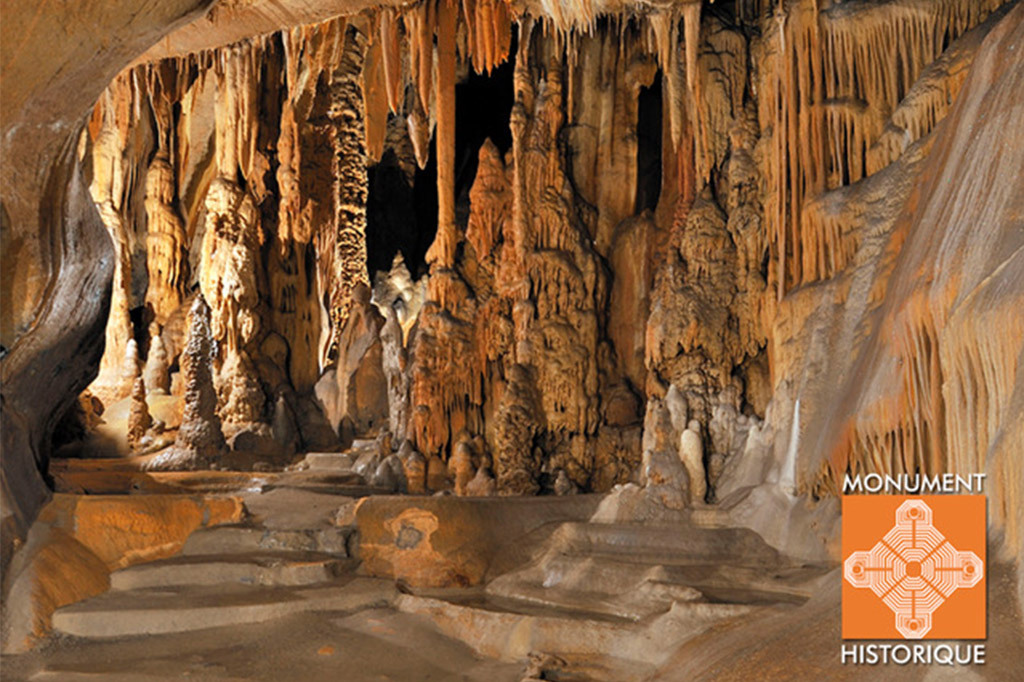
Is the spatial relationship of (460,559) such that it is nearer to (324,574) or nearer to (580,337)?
(324,574)

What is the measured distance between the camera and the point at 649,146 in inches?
575

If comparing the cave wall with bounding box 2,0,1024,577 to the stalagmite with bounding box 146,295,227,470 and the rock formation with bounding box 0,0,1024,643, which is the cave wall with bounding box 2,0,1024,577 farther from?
the stalagmite with bounding box 146,295,227,470

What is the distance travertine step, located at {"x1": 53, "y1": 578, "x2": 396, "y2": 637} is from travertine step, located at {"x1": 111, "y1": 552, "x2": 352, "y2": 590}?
0.38ft

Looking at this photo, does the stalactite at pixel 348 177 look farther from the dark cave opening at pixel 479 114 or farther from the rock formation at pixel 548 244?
the dark cave opening at pixel 479 114

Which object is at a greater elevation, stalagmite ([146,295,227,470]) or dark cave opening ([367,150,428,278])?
dark cave opening ([367,150,428,278])

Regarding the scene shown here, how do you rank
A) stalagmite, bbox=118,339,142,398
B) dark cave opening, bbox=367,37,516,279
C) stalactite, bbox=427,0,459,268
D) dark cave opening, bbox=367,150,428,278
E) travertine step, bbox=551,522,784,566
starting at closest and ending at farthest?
travertine step, bbox=551,522,784,566
stalactite, bbox=427,0,459,268
stalagmite, bbox=118,339,142,398
dark cave opening, bbox=367,37,516,279
dark cave opening, bbox=367,150,428,278

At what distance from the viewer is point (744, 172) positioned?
36.2 feet

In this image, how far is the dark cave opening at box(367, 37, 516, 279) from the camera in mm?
19734

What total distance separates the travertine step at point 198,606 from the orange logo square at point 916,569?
404cm

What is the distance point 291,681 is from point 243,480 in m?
7.10

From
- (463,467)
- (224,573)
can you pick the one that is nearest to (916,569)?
(224,573)

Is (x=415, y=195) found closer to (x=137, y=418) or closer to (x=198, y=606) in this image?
(x=137, y=418)

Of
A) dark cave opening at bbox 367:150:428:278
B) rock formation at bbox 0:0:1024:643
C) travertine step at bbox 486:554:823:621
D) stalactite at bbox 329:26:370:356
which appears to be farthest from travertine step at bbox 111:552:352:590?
dark cave opening at bbox 367:150:428:278

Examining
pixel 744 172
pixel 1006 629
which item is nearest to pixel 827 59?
pixel 744 172
